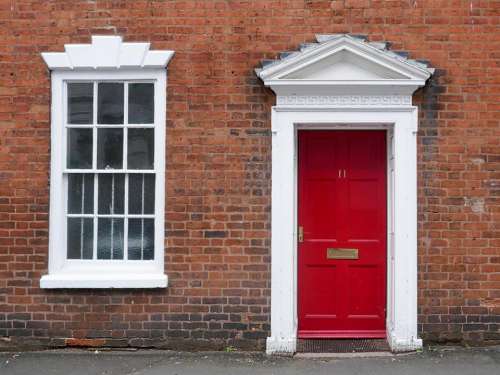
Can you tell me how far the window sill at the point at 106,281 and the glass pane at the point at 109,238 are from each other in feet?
0.81

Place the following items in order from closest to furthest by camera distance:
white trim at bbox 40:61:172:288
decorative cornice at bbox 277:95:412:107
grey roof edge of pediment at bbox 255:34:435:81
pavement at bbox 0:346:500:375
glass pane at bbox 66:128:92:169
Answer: pavement at bbox 0:346:500:375 < grey roof edge of pediment at bbox 255:34:435:81 < decorative cornice at bbox 277:95:412:107 < white trim at bbox 40:61:172:288 < glass pane at bbox 66:128:92:169

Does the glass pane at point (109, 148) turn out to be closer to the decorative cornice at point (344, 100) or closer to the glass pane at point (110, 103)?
the glass pane at point (110, 103)

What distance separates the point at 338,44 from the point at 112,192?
276cm

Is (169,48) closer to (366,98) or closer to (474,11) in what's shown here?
(366,98)

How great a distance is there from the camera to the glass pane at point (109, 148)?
607 centimetres

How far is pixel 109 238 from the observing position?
6.08 m

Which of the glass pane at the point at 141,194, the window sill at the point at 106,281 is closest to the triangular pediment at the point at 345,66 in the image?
the glass pane at the point at 141,194

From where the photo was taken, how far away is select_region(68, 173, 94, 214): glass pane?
609 centimetres

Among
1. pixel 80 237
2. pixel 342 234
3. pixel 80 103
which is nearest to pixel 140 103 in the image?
pixel 80 103

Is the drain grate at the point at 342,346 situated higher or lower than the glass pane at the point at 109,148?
lower

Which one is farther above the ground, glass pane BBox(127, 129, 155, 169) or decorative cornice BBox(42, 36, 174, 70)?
decorative cornice BBox(42, 36, 174, 70)

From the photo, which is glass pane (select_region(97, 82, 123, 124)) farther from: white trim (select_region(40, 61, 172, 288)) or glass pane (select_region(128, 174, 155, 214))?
glass pane (select_region(128, 174, 155, 214))

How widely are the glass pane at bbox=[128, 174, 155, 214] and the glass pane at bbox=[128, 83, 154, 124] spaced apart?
1.92 feet

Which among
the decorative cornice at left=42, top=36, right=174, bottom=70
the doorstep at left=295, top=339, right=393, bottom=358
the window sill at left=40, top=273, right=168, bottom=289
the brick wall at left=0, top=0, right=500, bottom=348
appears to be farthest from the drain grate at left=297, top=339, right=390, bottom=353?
the decorative cornice at left=42, top=36, right=174, bottom=70
